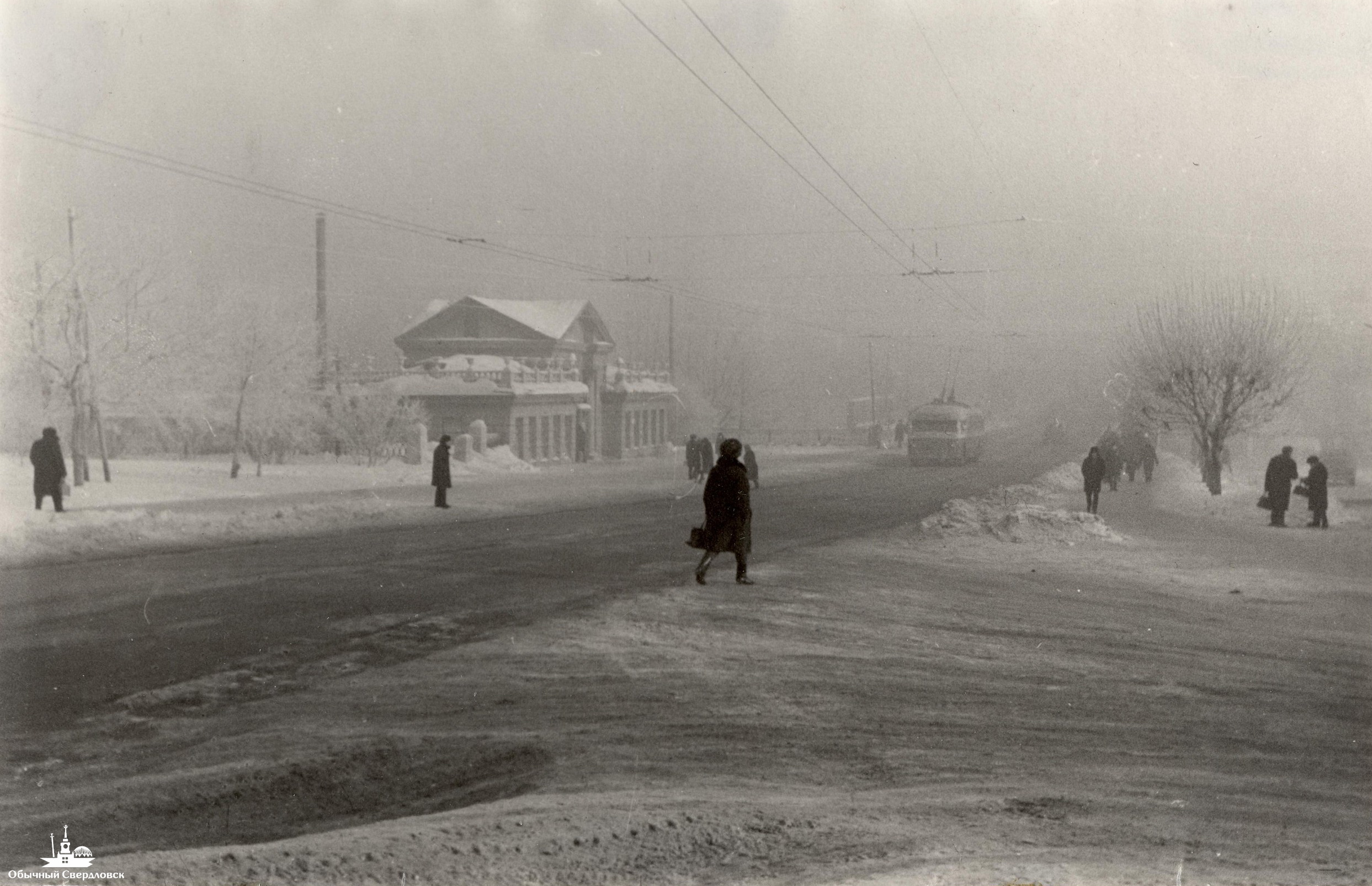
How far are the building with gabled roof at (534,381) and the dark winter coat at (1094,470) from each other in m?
23.3

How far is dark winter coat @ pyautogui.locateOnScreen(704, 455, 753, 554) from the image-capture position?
44.3 ft

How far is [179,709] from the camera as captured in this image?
8.57 metres

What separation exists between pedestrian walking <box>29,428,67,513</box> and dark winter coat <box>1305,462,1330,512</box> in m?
23.2

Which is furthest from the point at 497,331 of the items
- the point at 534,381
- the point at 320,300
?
the point at 320,300

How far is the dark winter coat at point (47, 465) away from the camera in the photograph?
21.8 meters

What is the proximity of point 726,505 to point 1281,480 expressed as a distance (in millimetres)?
15395

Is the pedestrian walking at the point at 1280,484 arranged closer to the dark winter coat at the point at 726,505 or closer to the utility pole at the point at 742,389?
the dark winter coat at the point at 726,505

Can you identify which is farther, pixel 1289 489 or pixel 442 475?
pixel 442 475

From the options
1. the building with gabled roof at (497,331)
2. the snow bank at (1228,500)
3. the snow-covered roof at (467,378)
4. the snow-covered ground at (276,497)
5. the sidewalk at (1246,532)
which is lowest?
the sidewalk at (1246,532)

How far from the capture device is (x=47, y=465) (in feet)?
72.4

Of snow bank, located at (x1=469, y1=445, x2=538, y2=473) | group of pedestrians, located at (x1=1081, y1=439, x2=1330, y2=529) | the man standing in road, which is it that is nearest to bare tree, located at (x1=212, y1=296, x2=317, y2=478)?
snow bank, located at (x1=469, y1=445, x2=538, y2=473)

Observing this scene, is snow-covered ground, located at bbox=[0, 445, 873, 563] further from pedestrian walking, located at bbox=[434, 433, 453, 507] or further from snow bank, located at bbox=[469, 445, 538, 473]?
pedestrian walking, located at bbox=[434, 433, 453, 507]

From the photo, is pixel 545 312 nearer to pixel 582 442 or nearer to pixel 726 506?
pixel 582 442

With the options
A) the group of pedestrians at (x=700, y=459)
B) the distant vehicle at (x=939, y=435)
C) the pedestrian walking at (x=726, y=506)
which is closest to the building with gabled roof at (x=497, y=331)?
the group of pedestrians at (x=700, y=459)
